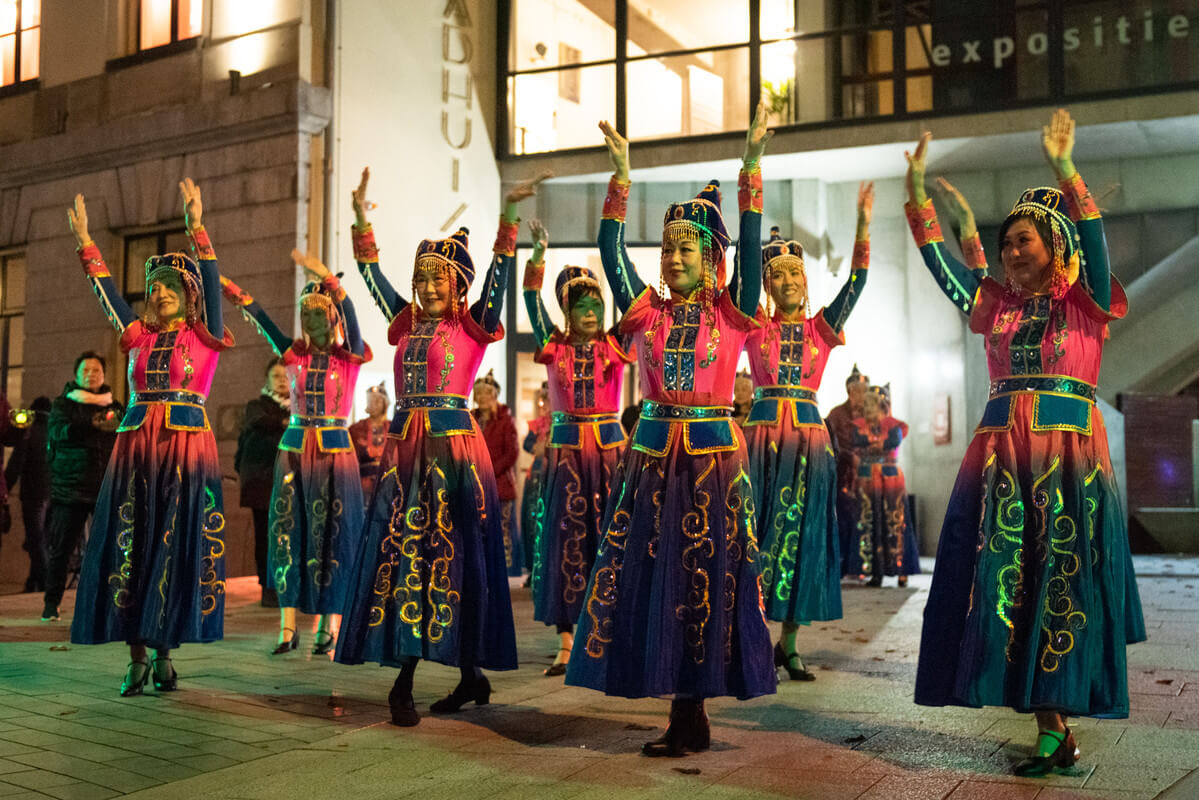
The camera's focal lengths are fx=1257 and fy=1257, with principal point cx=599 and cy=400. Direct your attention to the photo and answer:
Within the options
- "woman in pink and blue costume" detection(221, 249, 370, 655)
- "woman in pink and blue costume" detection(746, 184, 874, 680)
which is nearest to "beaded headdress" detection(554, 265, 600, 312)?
"woman in pink and blue costume" detection(746, 184, 874, 680)

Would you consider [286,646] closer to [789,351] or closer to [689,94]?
[789,351]

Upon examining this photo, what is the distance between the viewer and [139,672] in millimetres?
6324

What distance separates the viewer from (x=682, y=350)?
16.5ft

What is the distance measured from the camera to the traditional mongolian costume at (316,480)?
7930 mm

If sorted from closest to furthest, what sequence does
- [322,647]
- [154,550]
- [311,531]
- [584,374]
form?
1. [154,550]
2. [584,374]
3. [322,647]
4. [311,531]

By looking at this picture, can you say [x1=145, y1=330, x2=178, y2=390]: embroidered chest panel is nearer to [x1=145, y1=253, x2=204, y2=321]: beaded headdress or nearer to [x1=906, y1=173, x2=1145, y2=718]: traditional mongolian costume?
[x1=145, y1=253, x2=204, y2=321]: beaded headdress

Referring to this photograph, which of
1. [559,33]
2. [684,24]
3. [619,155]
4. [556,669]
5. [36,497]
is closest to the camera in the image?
[619,155]

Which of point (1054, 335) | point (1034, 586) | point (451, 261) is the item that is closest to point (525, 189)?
point (451, 261)

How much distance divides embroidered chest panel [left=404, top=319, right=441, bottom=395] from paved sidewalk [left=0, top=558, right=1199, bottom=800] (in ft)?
4.99

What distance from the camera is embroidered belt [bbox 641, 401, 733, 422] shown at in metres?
5.00

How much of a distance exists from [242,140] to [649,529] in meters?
11.1

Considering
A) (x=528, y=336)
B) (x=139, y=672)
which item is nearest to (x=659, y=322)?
(x=139, y=672)

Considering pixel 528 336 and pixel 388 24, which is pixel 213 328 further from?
pixel 528 336

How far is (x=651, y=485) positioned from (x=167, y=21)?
13.2m
